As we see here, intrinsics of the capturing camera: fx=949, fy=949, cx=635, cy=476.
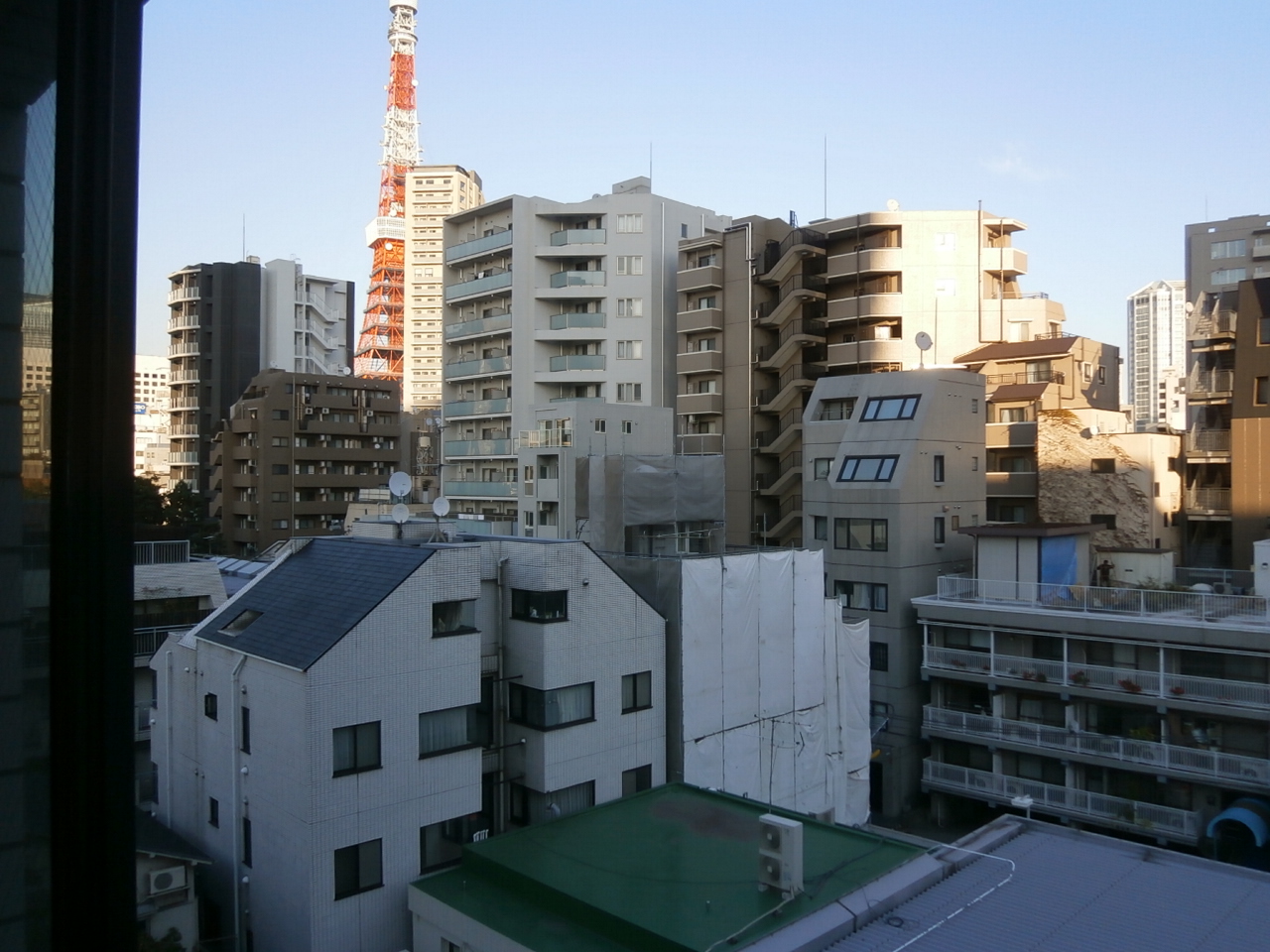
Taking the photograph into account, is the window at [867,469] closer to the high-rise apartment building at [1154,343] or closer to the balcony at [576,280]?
the balcony at [576,280]

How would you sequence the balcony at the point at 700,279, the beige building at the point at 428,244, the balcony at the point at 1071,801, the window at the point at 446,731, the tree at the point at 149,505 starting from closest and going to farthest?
the window at the point at 446,731
the balcony at the point at 1071,801
the tree at the point at 149,505
the balcony at the point at 700,279
the beige building at the point at 428,244

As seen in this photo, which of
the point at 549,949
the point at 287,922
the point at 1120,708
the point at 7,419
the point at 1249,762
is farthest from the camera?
the point at 1120,708

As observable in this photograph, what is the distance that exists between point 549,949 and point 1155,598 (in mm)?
14462

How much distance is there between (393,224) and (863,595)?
65.2 meters

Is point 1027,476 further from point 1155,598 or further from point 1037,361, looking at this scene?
point 1155,598

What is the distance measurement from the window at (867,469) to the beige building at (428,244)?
5666cm

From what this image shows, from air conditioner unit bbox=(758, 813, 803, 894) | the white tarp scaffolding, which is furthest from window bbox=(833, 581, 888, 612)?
air conditioner unit bbox=(758, 813, 803, 894)

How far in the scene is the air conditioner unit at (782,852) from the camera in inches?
359

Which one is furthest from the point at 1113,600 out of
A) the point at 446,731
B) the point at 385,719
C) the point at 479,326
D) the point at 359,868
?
the point at 479,326

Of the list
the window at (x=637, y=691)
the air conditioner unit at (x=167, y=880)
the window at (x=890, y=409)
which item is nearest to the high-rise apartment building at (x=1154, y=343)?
the window at (x=890, y=409)

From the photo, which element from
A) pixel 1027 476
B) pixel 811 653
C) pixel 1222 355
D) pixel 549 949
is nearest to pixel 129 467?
pixel 549 949

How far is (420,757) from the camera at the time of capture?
11.5m

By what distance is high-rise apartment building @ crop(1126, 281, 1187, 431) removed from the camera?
270ft

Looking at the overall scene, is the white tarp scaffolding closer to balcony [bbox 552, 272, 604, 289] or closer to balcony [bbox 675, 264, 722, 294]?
balcony [bbox 675, 264, 722, 294]
